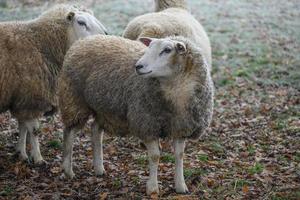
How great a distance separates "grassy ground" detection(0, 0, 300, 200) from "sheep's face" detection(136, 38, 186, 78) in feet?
4.74

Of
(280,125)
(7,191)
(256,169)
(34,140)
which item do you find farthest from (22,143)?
(280,125)

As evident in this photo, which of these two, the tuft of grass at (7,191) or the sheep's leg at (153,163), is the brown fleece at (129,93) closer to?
the sheep's leg at (153,163)

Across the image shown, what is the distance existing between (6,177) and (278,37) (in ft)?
37.0

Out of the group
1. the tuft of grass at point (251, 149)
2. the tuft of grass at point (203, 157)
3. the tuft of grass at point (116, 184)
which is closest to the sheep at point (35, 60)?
the tuft of grass at point (116, 184)

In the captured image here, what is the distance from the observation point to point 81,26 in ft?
26.0

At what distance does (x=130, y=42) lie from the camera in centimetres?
714

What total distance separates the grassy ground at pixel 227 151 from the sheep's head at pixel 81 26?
173cm

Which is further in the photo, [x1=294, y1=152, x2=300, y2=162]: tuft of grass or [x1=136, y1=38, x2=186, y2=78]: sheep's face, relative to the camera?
[x1=294, y1=152, x2=300, y2=162]: tuft of grass

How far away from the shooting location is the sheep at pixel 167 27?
870cm

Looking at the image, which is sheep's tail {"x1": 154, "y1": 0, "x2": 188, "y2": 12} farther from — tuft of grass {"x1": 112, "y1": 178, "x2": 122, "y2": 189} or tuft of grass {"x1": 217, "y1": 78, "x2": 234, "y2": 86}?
tuft of grass {"x1": 112, "y1": 178, "x2": 122, "y2": 189}

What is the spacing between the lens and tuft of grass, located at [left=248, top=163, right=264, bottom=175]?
723 centimetres

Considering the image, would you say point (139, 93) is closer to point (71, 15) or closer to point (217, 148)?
point (71, 15)

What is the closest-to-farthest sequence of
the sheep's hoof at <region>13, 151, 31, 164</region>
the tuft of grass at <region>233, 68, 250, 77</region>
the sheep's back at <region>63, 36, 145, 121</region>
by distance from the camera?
1. the sheep's back at <region>63, 36, 145, 121</region>
2. the sheep's hoof at <region>13, 151, 31, 164</region>
3. the tuft of grass at <region>233, 68, 250, 77</region>

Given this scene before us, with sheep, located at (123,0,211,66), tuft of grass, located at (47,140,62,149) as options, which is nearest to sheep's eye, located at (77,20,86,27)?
sheep, located at (123,0,211,66)
